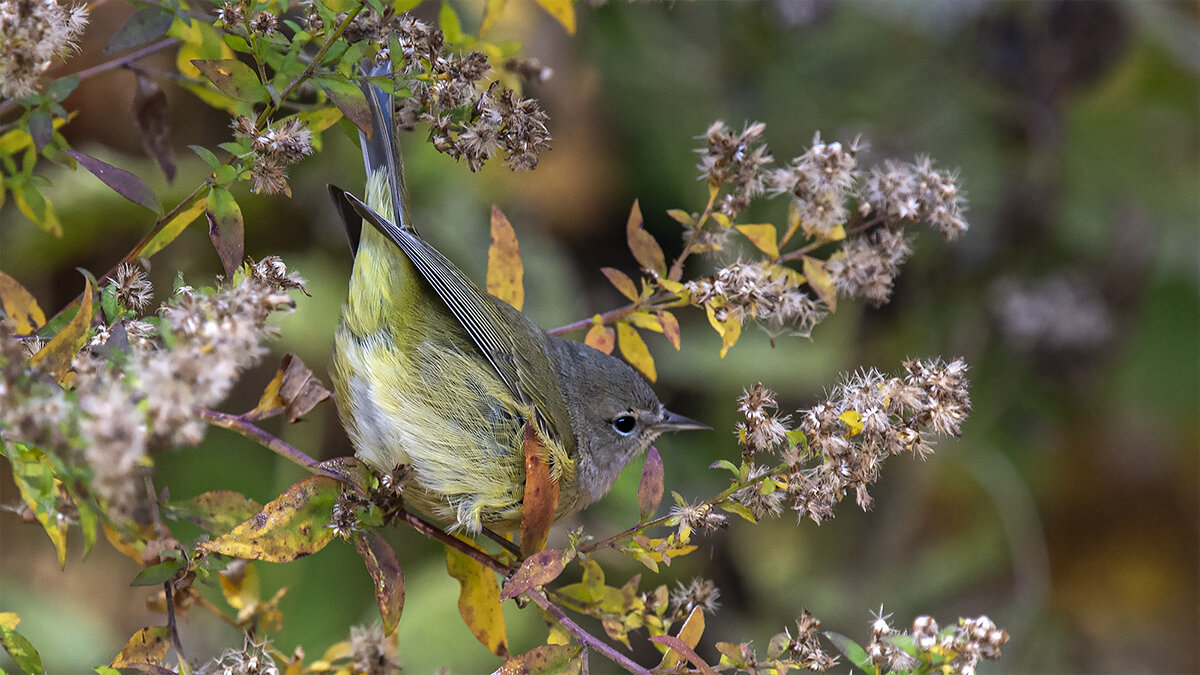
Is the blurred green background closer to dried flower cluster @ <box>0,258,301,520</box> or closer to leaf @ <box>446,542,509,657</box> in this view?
leaf @ <box>446,542,509,657</box>

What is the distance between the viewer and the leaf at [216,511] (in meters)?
1.45

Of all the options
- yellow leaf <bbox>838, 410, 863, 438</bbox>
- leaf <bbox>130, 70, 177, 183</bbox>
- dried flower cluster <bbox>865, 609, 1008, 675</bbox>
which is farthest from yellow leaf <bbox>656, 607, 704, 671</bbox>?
leaf <bbox>130, 70, 177, 183</bbox>

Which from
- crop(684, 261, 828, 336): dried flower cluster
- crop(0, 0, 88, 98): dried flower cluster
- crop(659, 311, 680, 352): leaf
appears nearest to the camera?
crop(0, 0, 88, 98): dried flower cluster

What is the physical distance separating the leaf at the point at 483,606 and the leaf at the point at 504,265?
478mm

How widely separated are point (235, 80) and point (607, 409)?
1.28 m

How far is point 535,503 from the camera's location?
1.56 meters

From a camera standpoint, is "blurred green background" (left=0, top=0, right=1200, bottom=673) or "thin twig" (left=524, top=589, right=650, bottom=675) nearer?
"thin twig" (left=524, top=589, right=650, bottom=675)

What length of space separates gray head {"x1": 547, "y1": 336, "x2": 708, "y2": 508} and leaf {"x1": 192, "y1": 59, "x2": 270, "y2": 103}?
1103 millimetres

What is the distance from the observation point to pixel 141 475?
91 centimetres

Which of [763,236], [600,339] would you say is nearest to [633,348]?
[600,339]

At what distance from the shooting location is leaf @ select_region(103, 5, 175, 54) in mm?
1239

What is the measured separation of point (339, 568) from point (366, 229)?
170 cm

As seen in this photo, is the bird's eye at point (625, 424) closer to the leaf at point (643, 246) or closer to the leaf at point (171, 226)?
the leaf at point (643, 246)

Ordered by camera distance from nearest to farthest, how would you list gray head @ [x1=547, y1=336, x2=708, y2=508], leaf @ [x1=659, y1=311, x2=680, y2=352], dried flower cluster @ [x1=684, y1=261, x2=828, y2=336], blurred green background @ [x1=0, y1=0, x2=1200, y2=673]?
dried flower cluster @ [x1=684, y1=261, x2=828, y2=336]
leaf @ [x1=659, y1=311, x2=680, y2=352]
gray head @ [x1=547, y1=336, x2=708, y2=508]
blurred green background @ [x1=0, y1=0, x2=1200, y2=673]
